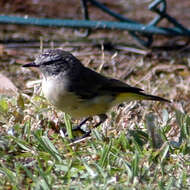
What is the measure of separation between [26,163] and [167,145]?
1226 millimetres

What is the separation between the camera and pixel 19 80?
7.01 m

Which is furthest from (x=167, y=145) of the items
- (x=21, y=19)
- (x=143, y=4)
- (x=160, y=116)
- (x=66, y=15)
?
(x=143, y=4)

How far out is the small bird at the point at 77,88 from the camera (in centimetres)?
491

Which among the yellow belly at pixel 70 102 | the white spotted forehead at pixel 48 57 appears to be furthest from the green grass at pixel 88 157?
the white spotted forehead at pixel 48 57

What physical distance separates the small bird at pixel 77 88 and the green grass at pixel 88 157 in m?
0.23

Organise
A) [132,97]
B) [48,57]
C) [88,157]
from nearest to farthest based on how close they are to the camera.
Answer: [88,157]
[48,57]
[132,97]

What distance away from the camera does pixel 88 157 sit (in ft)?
14.4

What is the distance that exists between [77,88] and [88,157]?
0.88 m

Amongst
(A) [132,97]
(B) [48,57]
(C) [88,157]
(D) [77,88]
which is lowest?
(C) [88,157]

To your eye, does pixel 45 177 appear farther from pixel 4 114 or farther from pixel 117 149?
pixel 4 114

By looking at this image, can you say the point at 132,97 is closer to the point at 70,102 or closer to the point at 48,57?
the point at 70,102

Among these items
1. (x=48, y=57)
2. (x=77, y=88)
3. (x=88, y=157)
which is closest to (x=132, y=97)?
(x=77, y=88)

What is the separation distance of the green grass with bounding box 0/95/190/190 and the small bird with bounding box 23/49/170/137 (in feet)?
0.74

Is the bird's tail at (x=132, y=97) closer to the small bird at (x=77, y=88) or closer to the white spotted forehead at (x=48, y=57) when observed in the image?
the small bird at (x=77, y=88)
